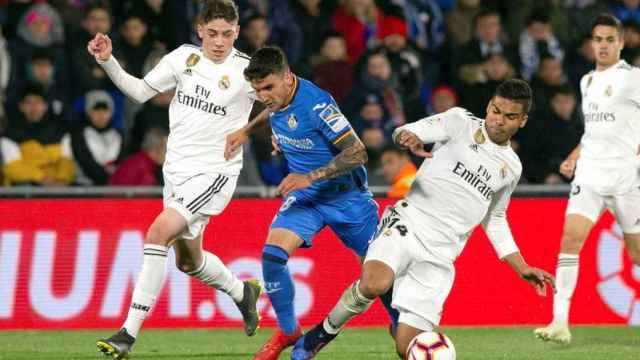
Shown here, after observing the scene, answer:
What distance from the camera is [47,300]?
12773 mm

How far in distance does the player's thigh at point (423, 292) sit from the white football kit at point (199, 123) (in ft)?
5.53

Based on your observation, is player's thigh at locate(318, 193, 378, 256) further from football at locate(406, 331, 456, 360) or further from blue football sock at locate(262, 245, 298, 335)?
football at locate(406, 331, 456, 360)

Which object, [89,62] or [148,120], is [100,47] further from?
[89,62]

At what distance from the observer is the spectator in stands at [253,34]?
1555 centimetres

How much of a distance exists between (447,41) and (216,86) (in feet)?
22.4

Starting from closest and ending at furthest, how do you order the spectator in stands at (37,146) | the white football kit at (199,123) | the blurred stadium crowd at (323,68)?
the white football kit at (199,123)
the spectator in stands at (37,146)
the blurred stadium crowd at (323,68)

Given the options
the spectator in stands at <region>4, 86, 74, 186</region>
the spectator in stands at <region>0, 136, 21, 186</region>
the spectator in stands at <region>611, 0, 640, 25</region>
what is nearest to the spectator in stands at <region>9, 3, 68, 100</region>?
the spectator in stands at <region>4, 86, 74, 186</region>

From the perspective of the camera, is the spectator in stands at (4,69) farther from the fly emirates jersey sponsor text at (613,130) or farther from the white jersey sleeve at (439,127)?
the white jersey sleeve at (439,127)

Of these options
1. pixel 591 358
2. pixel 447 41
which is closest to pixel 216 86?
pixel 591 358

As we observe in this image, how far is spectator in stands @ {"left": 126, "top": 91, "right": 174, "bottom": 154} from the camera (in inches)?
574

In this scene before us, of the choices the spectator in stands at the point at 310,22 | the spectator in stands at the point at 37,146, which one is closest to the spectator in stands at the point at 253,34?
the spectator in stands at the point at 310,22

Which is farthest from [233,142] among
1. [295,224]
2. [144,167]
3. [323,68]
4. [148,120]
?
[323,68]

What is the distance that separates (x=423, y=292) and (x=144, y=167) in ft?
17.3

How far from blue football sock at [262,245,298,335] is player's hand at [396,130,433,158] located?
1.48 m
